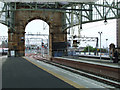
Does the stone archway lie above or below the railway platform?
above

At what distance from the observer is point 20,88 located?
337 inches

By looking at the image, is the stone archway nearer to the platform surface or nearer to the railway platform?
the railway platform

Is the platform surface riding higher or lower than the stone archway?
lower

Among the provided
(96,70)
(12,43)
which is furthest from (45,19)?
Result: (96,70)

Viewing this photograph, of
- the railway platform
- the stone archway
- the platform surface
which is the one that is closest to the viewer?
the railway platform

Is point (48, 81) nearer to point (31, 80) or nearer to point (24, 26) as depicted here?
point (31, 80)

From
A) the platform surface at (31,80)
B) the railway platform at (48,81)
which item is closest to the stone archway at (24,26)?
the railway platform at (48,81)

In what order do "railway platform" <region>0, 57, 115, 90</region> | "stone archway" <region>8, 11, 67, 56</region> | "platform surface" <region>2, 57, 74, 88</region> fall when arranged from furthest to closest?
"stone archway" <region>8, 11, 67, 56</region> → "platform surface" <region>2, 57, 74, 88</region> → "railway platform" <region>0, 57, 115, 90</region>

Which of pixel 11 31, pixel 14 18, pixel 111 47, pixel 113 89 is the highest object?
pixel 14 18

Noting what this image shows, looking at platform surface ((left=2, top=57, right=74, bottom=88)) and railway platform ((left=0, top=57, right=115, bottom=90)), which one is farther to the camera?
platform surface ((left=2, top=57, right=74, bottom=88))

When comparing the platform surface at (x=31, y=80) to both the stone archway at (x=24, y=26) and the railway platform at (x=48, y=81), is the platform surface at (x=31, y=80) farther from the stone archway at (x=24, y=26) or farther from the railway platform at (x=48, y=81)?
the stone archway at (x=24, y=26)

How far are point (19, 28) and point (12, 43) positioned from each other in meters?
4.03

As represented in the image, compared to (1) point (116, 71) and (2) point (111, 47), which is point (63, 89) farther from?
(2) point (111, 47)

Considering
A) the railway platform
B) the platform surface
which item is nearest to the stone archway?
the railway platform
